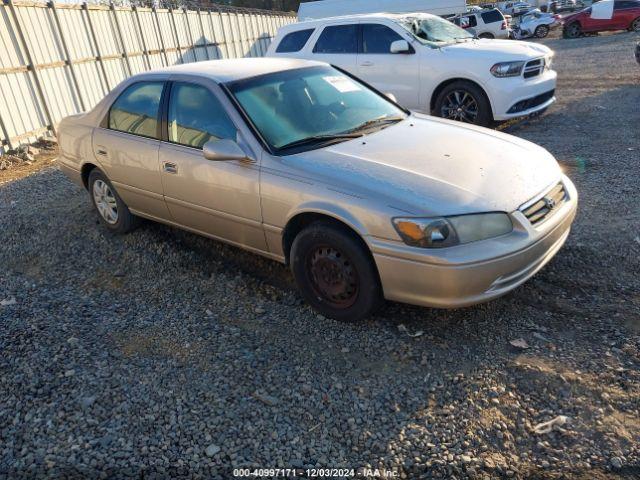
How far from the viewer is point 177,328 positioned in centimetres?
372

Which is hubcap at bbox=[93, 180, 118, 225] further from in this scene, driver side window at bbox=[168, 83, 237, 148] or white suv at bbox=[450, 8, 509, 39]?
white suv at bbox=[450, 8, 509, 39]

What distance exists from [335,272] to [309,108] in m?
1.42

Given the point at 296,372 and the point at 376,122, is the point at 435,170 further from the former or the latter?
the point at 296,372

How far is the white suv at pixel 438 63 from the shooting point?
24.5 ft

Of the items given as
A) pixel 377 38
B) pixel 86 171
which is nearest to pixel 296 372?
pixel 86 171

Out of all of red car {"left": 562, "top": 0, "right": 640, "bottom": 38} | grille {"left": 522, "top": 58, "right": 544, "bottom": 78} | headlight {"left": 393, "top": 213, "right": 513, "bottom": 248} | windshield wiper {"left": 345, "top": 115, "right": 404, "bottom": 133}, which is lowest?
red car {"left": 562, "top": 0, "right": 640, "bottom": 38}

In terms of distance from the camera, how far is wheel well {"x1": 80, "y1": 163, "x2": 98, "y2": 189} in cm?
537

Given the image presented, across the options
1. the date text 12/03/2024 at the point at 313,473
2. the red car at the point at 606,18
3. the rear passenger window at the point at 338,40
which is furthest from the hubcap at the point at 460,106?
the red car at the point at 606,18

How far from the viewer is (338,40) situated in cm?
880

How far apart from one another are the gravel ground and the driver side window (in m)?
1.14

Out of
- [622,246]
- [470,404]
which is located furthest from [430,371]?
[622,246]

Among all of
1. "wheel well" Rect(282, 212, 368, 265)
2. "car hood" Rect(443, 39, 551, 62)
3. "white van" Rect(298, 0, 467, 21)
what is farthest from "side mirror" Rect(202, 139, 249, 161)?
"white van" Rect(298, 0, 467, 21)

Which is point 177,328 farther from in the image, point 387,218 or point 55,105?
point 55,105

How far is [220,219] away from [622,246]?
10.6 feet
